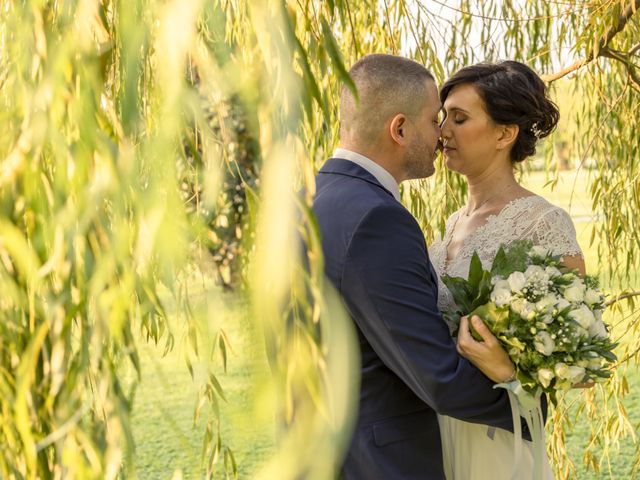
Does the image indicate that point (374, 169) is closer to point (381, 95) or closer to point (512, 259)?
point (381, 95)

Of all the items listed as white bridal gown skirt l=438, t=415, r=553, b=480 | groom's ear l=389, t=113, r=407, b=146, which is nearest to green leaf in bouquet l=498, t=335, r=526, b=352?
white bridal gown skirt l=438, t=415, r=553, b=480

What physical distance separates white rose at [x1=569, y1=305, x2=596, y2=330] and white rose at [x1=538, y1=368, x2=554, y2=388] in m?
0.12

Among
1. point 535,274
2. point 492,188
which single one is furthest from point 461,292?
point 492,188

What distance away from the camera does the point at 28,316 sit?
97 cm

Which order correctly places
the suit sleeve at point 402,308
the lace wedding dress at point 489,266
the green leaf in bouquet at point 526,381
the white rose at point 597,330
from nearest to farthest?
the suit sleeve at point 402,308
the green leaf in bouquet at point 526,381
the white rose at point 597,330
the lace wedding dress at point 489,266

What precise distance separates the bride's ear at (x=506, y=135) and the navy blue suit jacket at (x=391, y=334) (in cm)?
51

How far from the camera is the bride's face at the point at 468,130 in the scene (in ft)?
6.14

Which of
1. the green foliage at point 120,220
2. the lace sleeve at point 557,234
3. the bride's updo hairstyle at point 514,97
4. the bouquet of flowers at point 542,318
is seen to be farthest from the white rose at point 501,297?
the green foliage at point 120,220

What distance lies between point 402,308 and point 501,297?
27cm

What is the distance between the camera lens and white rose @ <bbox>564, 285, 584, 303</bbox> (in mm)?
1578

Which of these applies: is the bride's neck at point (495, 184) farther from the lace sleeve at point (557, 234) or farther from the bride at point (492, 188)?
the lace sleeve at point (557, 234)

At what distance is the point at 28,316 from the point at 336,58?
0.45m

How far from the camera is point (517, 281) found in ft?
5.12

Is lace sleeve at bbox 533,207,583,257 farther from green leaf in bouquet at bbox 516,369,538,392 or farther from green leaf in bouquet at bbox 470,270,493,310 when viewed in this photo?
green leaf in bouquet at bbox 516,369,538,392
